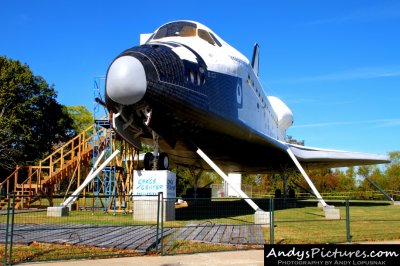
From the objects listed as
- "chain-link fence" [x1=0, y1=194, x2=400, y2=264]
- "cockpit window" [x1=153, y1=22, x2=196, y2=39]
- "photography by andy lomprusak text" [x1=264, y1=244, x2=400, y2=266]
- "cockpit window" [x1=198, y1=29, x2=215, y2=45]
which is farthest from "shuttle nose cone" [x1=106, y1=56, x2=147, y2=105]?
"photography by andy lomprusak text" [x1=264, y1=244, x2=400, y2=266]

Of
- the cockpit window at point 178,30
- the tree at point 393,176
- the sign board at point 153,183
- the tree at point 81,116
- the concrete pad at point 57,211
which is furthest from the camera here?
the tree at point 81,116

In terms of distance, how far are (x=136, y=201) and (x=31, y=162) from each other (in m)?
28.0

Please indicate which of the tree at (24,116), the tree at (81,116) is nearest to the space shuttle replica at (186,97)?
the tree at (24,116)

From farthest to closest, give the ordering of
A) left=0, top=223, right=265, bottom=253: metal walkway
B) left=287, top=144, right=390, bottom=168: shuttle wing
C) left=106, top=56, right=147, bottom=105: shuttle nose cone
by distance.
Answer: left=287, top=144, right=390, bottom=168: shuttle wing
left=106, top=56, right=147, bottom=105: shuttle nose cone
left=0, top=223, right=265, bottom=253: metal walkway

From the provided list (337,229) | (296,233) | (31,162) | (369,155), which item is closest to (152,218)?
(296,233)

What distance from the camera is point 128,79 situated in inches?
421

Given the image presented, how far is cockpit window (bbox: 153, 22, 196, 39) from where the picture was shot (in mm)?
14086

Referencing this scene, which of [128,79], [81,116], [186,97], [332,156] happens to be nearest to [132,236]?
[128,79]

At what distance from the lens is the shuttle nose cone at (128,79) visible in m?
10.7

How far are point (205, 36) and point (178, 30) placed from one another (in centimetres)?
94

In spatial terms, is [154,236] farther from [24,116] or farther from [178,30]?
[24,116]

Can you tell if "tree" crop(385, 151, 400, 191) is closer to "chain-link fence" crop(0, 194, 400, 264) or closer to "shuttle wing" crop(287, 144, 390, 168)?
"shuttle wing" crop(287, 144, 390, 168)

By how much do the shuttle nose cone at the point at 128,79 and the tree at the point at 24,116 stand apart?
2550 cm

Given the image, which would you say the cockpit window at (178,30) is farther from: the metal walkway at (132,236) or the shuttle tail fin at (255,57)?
the shuttle tail fin at (255,57)
